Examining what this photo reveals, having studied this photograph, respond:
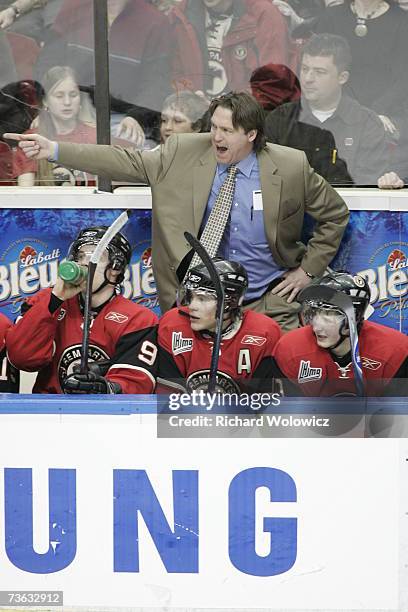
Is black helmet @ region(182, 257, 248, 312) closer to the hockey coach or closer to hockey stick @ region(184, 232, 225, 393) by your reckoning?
hockey stick @ region(184, 232, 225, 393)

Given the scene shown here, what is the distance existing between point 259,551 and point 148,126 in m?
2.20

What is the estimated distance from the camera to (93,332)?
423 cm

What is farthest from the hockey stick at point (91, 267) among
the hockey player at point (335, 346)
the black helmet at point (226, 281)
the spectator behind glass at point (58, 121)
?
the spectator behind glass at point (58, 121)

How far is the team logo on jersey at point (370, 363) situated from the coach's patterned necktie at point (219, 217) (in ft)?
2.71

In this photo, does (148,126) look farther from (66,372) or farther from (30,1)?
(66,372)

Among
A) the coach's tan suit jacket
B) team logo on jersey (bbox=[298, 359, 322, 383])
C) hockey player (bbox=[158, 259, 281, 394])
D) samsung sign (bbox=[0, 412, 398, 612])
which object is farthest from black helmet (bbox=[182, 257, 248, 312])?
samsung sign (bbox=[0, 412, 398, 612])

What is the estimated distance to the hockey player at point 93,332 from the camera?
3785 millimetres

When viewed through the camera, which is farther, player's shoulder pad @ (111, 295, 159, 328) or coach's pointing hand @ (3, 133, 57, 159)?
coach's pointing hand @ (3, 133, 57, 159)

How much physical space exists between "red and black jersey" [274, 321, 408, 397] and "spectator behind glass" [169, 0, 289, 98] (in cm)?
133

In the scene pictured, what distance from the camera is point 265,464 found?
3.25 m

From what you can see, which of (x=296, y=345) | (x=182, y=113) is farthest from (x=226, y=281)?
(x=182, y=113)

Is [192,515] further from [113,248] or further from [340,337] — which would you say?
[113,248]

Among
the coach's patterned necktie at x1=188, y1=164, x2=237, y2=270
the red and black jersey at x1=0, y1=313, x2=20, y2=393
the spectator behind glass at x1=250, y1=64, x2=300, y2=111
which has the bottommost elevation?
the red and black jersey at x1=0, y1=313, x2=20, y2=393

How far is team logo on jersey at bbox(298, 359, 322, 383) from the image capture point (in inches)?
147
